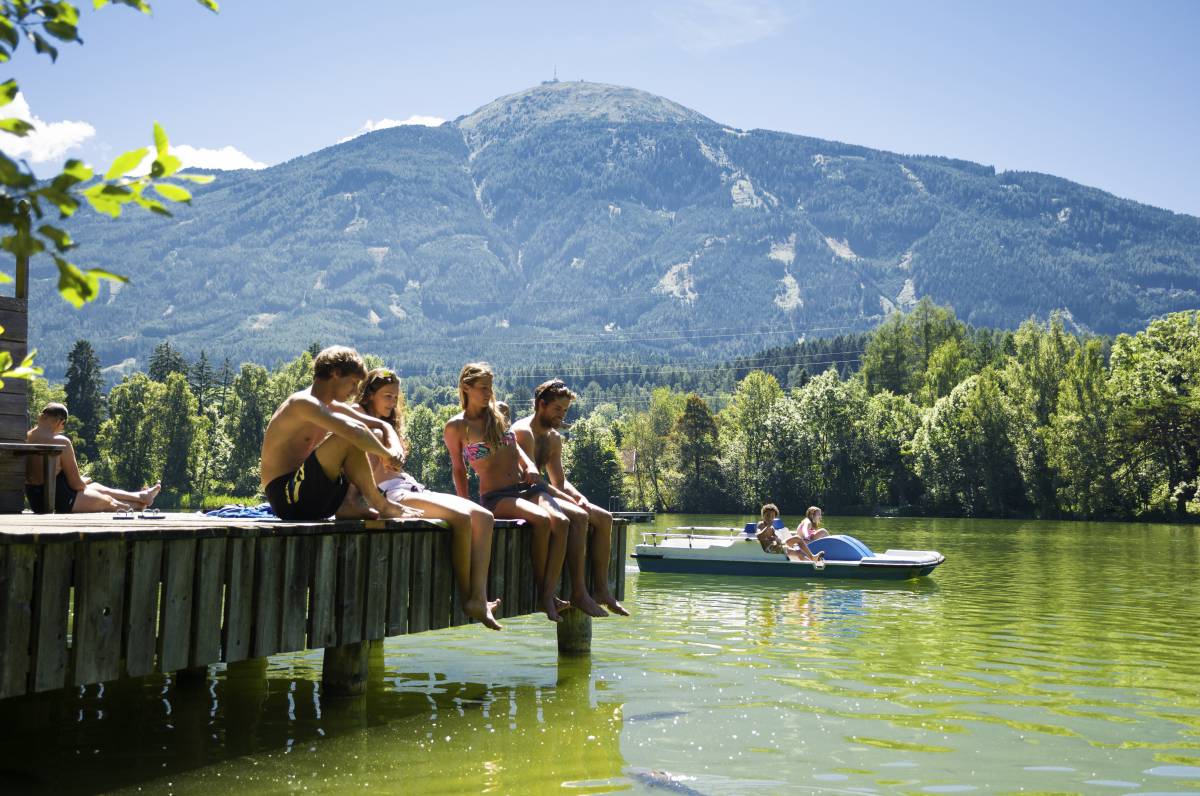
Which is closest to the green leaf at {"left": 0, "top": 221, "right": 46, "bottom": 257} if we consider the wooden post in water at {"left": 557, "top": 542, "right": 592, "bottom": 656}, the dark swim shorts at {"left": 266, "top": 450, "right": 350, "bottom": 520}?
the dark swim shorts at {"left": 266, "top": 450, "right": 350, "bottom": 520}

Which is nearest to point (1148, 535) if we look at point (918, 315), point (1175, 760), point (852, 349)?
point (1175, 760)

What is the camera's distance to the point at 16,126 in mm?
3129

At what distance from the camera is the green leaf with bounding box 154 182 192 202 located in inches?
115

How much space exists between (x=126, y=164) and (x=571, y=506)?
9058 mm

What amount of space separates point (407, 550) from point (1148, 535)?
49.1 m

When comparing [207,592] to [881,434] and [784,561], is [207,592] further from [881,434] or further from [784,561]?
[881,434]

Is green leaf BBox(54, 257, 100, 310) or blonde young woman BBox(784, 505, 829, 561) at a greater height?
green leaf BBox(54, 257, 100, 310)

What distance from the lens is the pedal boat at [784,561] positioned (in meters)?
25.7

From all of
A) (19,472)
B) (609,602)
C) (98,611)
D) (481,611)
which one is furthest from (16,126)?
(609,602)

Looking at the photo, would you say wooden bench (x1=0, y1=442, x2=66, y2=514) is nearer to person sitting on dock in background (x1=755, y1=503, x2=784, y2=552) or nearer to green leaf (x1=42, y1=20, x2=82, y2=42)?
green leaf (x1=42, y1=20, x2=82, y2=42)

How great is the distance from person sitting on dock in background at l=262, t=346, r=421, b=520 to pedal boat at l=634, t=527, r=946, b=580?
1674cm

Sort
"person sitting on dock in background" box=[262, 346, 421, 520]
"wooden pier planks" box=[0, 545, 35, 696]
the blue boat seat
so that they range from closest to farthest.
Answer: "wooden pier planks" box=[0, 545, 35, 696]
"person sitting on dock in background" box=[262, 346, 421, 520]
the blue boat seat

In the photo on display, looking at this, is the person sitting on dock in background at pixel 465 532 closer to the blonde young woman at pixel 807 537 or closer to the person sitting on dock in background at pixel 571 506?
the person sitting on dock in background at pixel 571 506

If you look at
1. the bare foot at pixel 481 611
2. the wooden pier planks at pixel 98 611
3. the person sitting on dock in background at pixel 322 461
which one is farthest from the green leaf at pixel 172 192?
the bare foot at pixel 481 611
